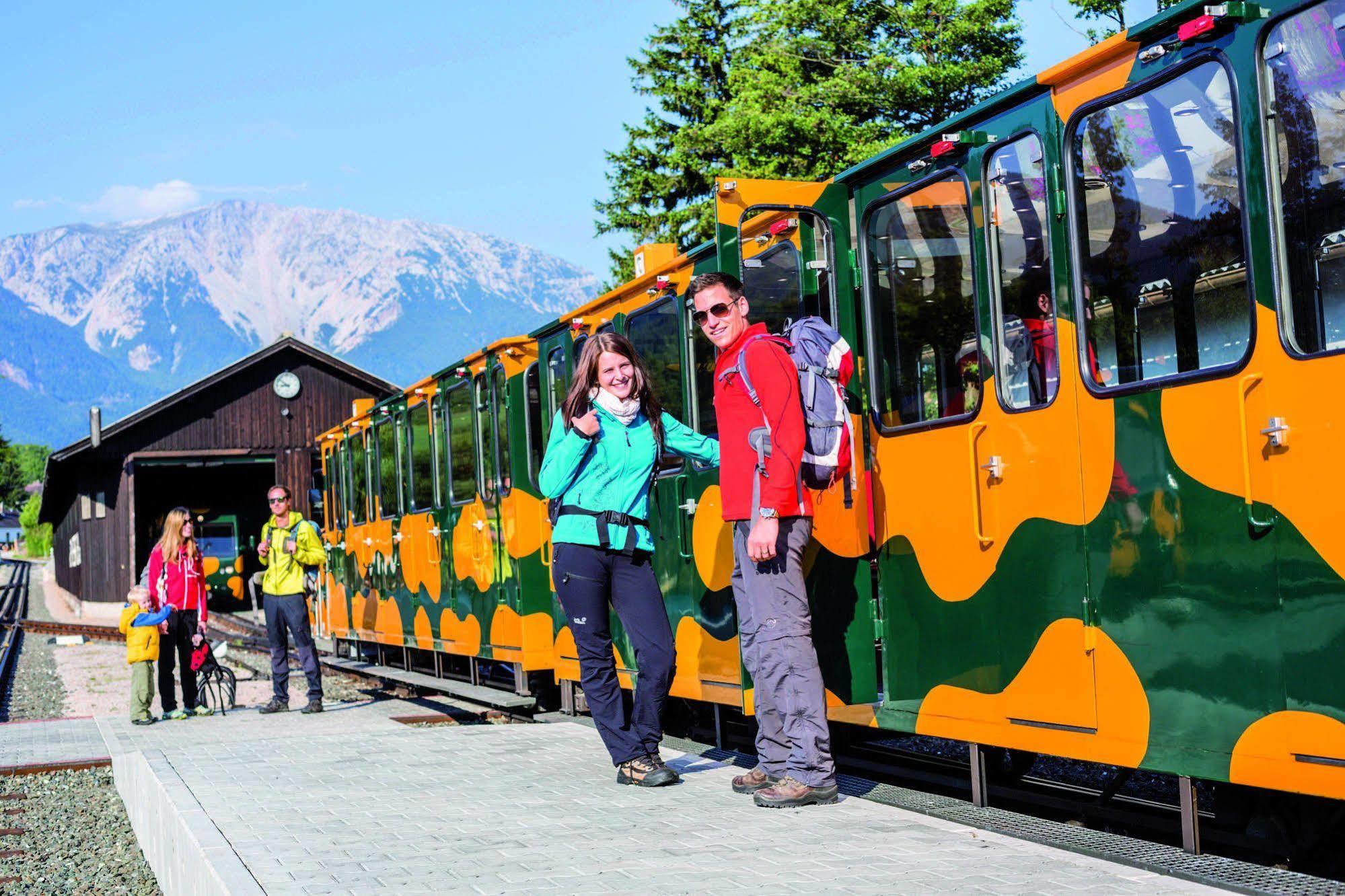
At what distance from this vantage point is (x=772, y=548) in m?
5.51

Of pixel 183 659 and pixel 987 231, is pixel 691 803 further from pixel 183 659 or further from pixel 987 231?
pixel 183 659

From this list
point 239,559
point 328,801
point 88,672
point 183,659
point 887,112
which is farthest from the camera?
point 239,559

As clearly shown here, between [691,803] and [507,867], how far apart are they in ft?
4.18

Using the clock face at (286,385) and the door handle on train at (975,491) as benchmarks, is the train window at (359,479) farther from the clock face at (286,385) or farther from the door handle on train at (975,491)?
the clock face at (286,385)

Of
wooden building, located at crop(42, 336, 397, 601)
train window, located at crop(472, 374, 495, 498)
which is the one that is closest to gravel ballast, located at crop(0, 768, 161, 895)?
train window, located at crop(472, 374, 495, 498)

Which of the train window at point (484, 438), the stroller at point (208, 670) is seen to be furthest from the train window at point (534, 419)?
the stroller at point (208, 670)

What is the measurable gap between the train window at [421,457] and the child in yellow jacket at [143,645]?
117 inches

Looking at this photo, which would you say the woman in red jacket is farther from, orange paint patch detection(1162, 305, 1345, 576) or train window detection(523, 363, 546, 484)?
orange paint patch detection(1162, 305, 1345, 576)

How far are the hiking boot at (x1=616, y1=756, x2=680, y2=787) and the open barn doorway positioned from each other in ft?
112

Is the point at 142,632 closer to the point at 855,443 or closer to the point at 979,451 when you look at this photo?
the point at 855,443

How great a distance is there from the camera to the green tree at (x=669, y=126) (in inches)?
1410

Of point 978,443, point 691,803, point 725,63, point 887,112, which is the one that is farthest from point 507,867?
point 725,63

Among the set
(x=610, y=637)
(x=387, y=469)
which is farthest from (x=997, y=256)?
(x=387, y=469)

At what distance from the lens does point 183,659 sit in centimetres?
1244
